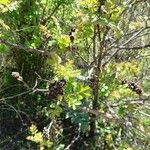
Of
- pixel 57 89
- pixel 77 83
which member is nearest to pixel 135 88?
pixel 77 83

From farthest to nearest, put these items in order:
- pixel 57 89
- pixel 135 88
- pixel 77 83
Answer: pixel 135 88, pixel 77 83, pixel 57 89

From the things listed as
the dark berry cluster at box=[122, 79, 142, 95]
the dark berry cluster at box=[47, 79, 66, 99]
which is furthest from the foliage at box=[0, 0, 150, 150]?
the dark berry cluster at box=[47, 79, 66, 99]

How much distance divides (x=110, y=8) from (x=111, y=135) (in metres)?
1.06

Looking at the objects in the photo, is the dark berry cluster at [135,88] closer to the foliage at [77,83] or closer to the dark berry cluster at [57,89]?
the foliage at [77,83]

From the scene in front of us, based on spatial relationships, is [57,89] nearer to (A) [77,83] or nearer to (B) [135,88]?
(A) [77,83]

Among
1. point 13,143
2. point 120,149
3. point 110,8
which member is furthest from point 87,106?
point 110,8

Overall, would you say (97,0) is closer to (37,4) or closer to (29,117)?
(37,4)

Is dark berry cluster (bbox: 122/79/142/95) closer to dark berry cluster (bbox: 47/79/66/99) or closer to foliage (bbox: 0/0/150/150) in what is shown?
foliage (bbox: 0/0/150/150)

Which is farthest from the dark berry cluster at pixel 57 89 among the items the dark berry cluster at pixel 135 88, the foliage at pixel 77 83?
the dark berry cluster at pixel 135 88

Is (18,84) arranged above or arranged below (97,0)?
below

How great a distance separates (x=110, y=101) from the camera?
2.79 meters

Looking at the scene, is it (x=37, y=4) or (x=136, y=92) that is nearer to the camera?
(x=136, y=92)

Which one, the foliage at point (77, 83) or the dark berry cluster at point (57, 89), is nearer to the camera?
the dark berry cluster at point (57, 89)

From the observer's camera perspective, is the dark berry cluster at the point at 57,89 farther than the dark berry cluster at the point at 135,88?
No
